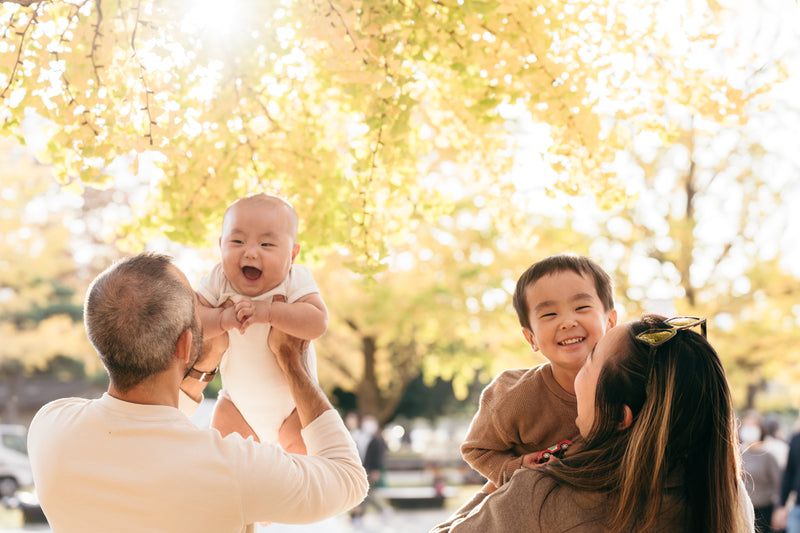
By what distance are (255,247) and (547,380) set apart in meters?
1.12

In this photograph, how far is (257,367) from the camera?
8.63 feet

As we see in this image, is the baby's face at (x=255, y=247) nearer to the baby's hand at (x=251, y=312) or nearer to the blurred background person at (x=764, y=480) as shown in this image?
the baby's hand at (x=251, y=312)

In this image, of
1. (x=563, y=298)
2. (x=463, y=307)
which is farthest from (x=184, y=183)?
(x=463, y=307)

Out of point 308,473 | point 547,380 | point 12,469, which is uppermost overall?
point 547,380

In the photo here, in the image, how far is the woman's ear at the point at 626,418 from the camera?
189 cm

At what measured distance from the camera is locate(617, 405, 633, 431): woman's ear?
6.21 ft

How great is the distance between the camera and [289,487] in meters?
1.92

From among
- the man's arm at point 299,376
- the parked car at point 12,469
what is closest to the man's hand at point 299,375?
the man's arm at point 299,376

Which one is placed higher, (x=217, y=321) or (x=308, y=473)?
(x=217, y=321)

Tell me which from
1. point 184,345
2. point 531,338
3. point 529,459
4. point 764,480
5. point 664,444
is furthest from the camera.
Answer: point 764,480

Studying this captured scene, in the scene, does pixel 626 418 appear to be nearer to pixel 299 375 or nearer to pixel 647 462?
pixel 647 462

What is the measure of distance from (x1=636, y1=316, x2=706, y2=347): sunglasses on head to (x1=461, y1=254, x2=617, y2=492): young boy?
55 cm

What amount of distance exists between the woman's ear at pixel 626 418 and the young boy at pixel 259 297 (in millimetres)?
1051

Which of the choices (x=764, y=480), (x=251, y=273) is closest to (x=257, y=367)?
(x=251, y=273)
